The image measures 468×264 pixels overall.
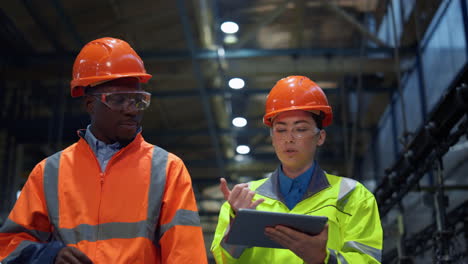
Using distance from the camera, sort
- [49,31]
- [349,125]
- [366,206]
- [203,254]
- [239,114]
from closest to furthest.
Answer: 1. [203,254]
2. [366,206]
3. [49,31]
4. [239,114]
5. [349,125]

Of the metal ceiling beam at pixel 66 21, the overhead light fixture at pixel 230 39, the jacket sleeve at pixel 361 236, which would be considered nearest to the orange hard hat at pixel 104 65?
the jacket sleeve at pixel 361 236

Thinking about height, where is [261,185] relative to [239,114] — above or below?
below

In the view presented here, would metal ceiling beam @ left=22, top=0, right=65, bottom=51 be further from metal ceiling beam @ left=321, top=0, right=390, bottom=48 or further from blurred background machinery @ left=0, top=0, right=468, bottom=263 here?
metal ceiling beam @ left=321, top=0, right=390, bottom=48

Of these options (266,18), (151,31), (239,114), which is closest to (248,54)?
(266,18)

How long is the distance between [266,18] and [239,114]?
4509 millimetres

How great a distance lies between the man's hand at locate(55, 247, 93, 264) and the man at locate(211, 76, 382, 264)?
76 centimetres

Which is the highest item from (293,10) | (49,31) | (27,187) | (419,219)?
(293,10)

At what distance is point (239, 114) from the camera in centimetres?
1645

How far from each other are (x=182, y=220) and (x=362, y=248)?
941 mm

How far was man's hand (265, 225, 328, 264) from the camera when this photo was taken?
319 centimetres

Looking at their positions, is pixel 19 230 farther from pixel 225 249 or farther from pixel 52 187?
pixel 225 249

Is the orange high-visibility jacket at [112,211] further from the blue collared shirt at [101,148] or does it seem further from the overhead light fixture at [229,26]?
the overhead light fixture at [229,26]

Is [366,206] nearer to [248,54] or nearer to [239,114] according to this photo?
[248,54]

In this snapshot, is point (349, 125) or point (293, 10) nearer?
point (293, 10)
